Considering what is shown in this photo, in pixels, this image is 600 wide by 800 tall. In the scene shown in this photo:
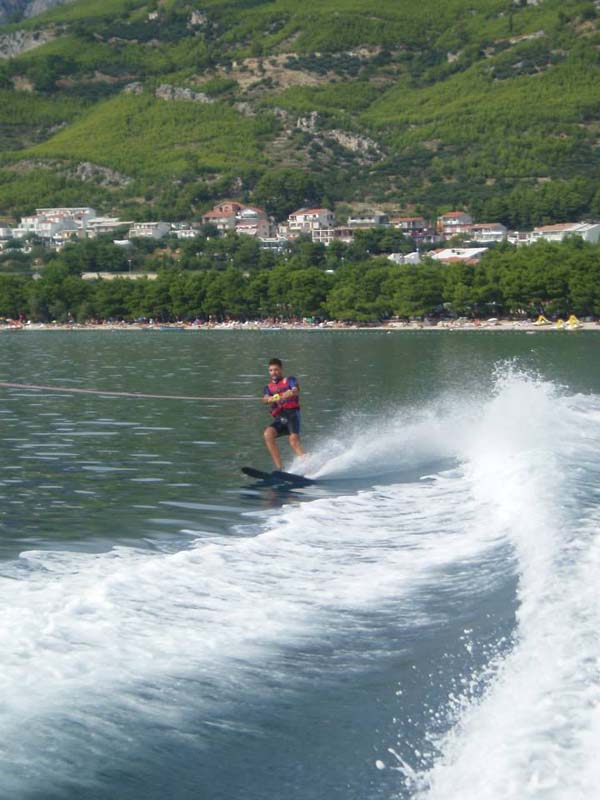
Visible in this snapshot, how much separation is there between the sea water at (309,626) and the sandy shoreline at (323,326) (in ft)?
334

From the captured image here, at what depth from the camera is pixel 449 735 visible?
8148 millimetres

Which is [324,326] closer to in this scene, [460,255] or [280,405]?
[460,255]

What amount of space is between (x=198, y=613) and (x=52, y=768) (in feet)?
9.58

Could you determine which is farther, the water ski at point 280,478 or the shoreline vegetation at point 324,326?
the shoreline vegetation at point 324,326

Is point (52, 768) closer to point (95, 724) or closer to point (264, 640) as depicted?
point (95, 724)

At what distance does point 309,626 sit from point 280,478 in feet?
29.7

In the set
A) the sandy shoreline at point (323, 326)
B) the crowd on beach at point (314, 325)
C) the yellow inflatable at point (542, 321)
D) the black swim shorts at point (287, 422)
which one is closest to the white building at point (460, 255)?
the crowd on beach at point (314, 325)

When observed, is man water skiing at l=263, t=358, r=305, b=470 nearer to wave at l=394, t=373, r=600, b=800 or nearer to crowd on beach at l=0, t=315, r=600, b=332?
wave at l=394, t=373, r=600, b=800

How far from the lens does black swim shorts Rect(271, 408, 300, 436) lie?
20.1 metres

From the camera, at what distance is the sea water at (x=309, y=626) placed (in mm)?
7922

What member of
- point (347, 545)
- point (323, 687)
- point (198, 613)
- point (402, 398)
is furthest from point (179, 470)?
point (402, 398)

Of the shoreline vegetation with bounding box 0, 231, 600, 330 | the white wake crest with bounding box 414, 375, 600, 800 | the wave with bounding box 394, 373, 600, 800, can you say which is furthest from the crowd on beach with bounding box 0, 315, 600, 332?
the wave with bounding box 394, 373, 600, 800

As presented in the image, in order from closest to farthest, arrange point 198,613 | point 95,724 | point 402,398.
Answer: point 95,724
point 198,613
point 402,398

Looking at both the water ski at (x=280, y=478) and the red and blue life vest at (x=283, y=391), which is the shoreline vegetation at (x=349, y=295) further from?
the water ski at (x=280, y=478)
